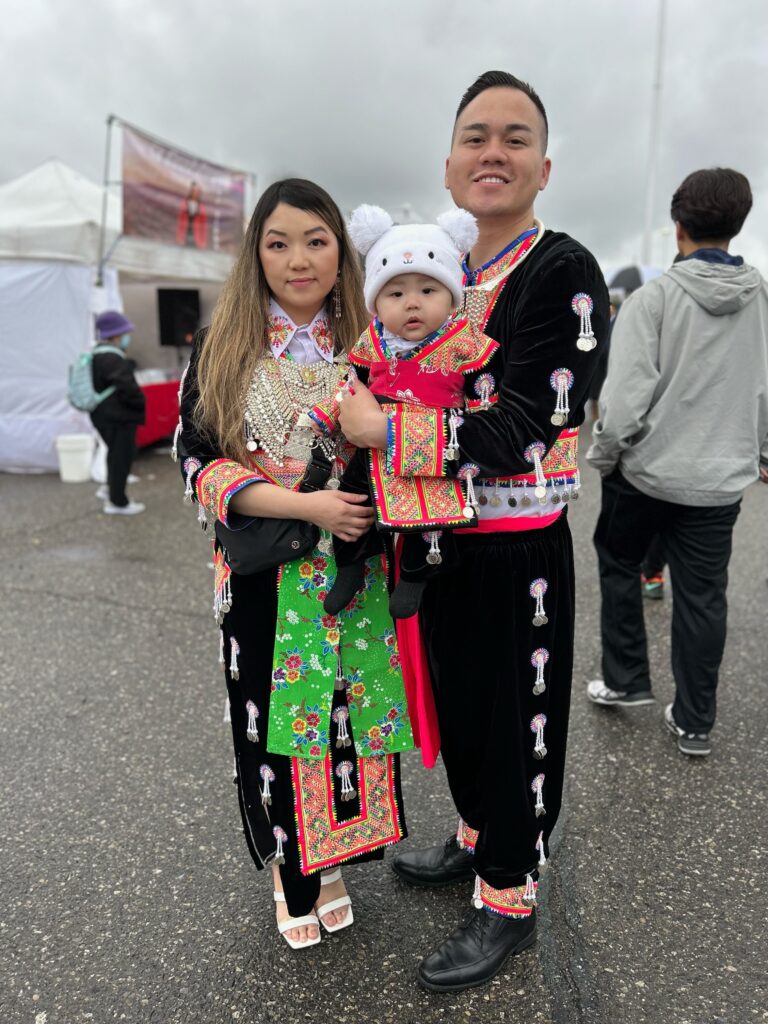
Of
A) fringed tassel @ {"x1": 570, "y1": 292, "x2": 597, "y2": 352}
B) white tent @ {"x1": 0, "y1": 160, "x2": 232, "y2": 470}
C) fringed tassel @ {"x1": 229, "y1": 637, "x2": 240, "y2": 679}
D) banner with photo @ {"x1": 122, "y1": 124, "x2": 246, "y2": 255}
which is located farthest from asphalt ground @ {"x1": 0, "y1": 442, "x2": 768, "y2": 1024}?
banner with photo @ {"x1": 122, "y1": 124, "x2": 246, "y2": 255}

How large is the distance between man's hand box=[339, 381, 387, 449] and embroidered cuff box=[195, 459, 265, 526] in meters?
0.27

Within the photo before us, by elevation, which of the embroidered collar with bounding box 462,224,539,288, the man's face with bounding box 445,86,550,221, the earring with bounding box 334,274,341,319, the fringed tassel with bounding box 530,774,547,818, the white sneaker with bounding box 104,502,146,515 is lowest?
the white sneaker with bounding box 104,502,146,515

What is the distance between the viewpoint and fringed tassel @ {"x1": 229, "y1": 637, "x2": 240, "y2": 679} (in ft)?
5.97

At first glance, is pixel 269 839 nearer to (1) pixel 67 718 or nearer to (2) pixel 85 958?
(2) pixel 85 958

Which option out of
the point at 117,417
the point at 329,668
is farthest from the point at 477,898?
the point at 117,417

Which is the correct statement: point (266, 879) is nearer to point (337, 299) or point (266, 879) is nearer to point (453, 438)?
point (453, 438)

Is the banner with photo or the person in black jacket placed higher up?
the banner with photo

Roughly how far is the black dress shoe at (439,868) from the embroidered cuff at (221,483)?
114 cm

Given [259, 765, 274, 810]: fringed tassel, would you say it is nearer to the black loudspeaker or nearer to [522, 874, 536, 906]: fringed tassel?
[522, 874, 536, 906]: fringed tassel

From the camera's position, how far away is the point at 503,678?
1.71 meters

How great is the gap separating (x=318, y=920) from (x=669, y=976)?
0.87m

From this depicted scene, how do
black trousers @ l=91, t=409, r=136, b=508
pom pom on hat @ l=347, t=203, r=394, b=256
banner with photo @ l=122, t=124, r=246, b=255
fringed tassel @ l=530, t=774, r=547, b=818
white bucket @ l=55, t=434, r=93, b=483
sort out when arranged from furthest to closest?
banner with photo @ l=122, t=124, r=246, b=255 → white bucket @ l=55, t=434, r=93, b=483 → black trousers @ l=91, t=409, r=136, b=508 → fringed tassel @ l=530, t=774, r=547, b=818 → pom pom on hat @ l=347, t=203, r=394, b=256

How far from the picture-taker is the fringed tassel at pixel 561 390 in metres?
1.49

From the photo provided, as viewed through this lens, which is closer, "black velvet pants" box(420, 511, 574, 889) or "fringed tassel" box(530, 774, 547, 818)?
"black velvet pants" box(420, 511, 574, 889)
